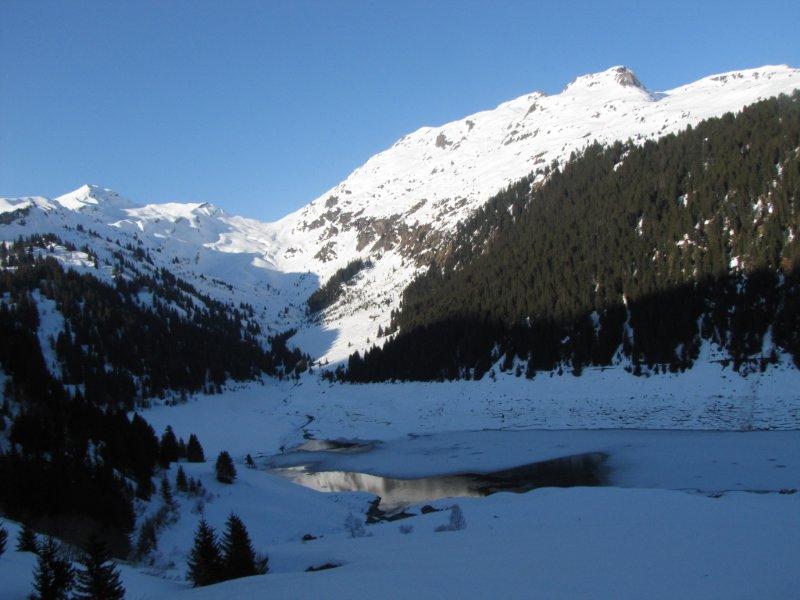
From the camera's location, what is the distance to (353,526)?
23.1 meters

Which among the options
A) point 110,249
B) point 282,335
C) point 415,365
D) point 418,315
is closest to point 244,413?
point 415,365

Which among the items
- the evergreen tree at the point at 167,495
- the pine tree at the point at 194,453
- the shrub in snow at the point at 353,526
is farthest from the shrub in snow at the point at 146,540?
the pine tree at the point at 194,453

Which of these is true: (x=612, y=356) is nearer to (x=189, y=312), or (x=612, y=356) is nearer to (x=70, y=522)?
(x=70, y=522)

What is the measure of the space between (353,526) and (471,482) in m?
10.8

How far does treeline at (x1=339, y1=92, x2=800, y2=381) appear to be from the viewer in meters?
52.4

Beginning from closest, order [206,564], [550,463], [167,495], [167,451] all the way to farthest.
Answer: [206,564] < [167,495] < [167,451] < [550,463]

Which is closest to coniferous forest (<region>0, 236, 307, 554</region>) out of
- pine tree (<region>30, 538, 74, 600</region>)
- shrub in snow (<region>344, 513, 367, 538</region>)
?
shrub in snow (<region>344, 513, 367, 538</region>)

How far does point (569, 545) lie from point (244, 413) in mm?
71648

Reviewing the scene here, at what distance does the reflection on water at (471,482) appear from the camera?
1148 inches

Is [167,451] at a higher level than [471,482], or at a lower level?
higher

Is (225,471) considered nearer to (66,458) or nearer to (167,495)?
(167,495)

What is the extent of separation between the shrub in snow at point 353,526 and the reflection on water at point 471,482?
3.51 m

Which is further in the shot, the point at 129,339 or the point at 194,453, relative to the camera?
the point at 129,339

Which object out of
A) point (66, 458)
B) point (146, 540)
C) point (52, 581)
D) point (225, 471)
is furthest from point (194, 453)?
point (52, 581)
